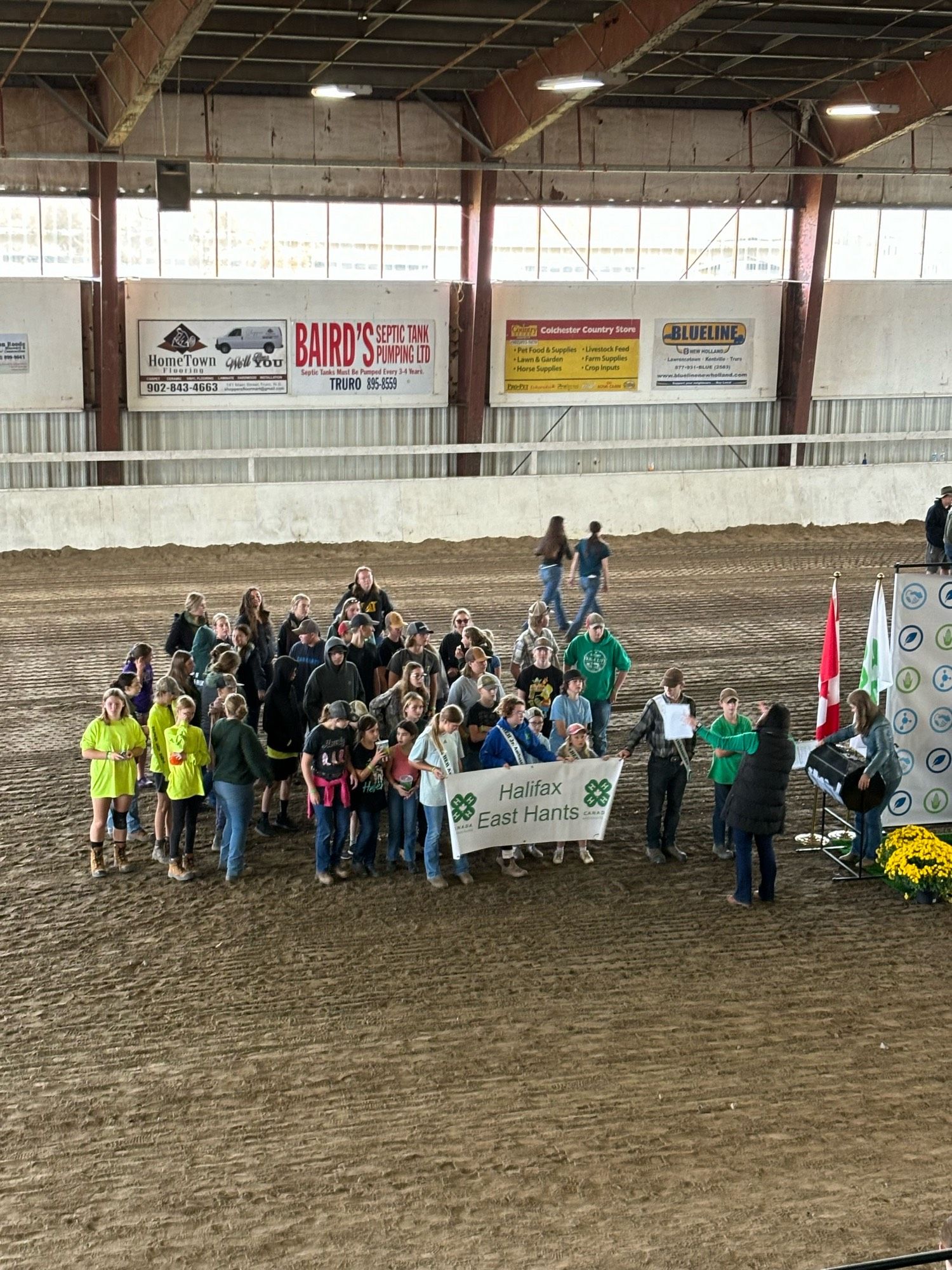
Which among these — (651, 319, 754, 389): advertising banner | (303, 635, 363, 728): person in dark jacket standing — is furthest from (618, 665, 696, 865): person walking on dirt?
(651, 319, 754, 389): advertising banner

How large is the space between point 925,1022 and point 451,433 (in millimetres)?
17810

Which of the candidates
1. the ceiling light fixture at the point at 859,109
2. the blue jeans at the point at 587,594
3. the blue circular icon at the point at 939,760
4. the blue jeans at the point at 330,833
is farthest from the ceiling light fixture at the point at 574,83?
the blue jeans at the point at 330,833

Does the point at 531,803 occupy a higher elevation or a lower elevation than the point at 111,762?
lower

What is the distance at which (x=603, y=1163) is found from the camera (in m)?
6.82

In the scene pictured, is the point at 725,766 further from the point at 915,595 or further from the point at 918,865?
the point at 915,595

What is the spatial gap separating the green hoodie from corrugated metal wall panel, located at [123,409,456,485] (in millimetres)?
12443

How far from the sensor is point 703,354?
25.5 meters

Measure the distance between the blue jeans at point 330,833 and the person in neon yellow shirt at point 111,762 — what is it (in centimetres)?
147

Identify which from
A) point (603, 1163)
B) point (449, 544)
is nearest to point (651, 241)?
point (449, 544)

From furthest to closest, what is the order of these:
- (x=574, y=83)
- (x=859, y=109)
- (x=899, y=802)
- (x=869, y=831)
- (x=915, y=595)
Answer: (x=859, y=109) < (x=574, y=83) < (x=899, y=802) < (x=915, y=595) < (x=869, y=831)

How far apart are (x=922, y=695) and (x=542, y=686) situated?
10.7 ft

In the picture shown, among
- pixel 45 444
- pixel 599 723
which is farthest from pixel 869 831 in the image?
pixel 45 444

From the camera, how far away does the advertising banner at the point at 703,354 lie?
2520cm

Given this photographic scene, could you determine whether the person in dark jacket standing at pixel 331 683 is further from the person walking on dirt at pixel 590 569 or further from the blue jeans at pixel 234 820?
the person walking on dirt at pixel 590 569
